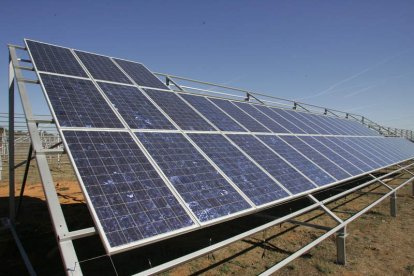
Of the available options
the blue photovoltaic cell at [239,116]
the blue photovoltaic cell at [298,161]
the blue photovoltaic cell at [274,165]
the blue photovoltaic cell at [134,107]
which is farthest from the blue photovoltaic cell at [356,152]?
the blue photovoltaic cell at [134,107]

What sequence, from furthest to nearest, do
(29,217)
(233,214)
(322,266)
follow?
(29,217), (322,266), (233,214)

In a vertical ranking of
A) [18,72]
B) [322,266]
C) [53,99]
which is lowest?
[322,266]

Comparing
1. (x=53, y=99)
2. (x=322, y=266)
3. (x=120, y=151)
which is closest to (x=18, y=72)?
(x=53, y=99)

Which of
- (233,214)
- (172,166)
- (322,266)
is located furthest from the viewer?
(322,266)

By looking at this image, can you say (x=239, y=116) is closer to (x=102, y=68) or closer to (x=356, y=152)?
(x=102, y=68)

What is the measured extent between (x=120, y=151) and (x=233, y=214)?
2.65 meters

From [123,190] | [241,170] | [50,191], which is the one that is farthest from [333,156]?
[50,191]

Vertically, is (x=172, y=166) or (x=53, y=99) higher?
(x=53, y=99)

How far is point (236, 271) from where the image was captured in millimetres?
8281

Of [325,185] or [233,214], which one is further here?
[325,185]

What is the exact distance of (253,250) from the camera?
986cm

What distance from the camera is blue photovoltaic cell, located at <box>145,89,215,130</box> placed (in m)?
8.84

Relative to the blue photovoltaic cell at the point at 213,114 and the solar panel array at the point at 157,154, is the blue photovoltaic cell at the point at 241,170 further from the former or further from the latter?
the blue photovoltaic cell at the point at 213,114

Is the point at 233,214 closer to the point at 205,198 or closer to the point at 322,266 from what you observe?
the point at 205,198
